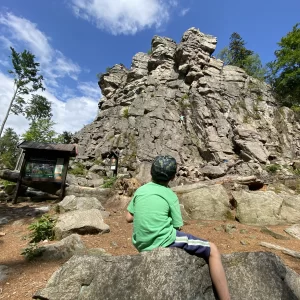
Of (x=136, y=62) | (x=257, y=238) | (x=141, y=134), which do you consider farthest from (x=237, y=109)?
(x=257, y=238)

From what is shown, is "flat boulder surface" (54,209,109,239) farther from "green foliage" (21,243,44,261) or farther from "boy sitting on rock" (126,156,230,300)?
"boy sitting on rock" (126,156,230,300)

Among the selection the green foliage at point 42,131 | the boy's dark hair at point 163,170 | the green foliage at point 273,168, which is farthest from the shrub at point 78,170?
the boy's dark hair at point 163,170

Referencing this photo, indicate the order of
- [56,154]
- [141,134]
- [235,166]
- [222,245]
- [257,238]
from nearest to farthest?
[222,245] → [257,238] → [56,154] → [235,166] → [141,134]

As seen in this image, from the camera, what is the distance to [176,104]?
30.0m

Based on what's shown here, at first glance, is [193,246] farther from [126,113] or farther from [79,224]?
[126,113]

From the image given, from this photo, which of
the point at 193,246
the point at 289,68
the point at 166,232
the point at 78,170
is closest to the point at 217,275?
the point at 193,246

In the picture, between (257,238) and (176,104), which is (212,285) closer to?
(257,238)

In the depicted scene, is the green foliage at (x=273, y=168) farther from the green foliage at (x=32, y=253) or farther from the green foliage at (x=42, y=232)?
the green foliage at (x=32, y=253)

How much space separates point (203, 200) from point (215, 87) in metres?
24.5

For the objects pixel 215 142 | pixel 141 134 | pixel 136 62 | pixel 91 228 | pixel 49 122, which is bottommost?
pixel 91 228

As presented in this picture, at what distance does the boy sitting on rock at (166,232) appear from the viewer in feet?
7.29

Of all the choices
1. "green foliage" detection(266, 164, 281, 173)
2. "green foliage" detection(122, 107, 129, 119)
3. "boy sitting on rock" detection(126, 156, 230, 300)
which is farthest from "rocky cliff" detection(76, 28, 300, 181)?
"boy sitting on rock" detection(126, 156, 230, 300)

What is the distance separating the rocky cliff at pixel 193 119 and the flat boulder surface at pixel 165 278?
1722 centimetres

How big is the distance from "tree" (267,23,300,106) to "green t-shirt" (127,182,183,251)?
3306 centimetres
